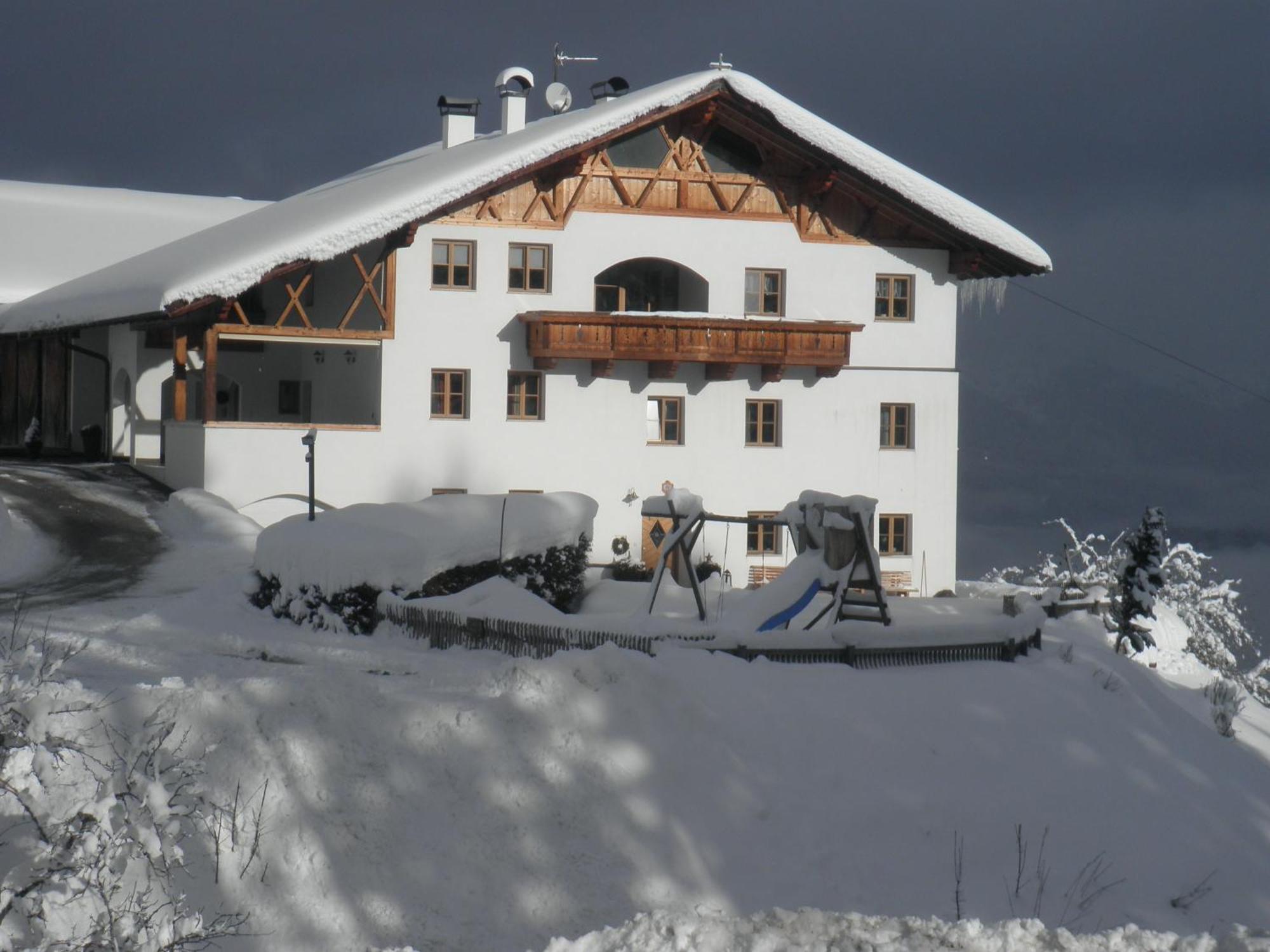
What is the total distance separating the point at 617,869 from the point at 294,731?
7.49ft

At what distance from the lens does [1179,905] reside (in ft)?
34.4

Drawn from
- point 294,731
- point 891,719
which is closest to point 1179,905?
point 891,719

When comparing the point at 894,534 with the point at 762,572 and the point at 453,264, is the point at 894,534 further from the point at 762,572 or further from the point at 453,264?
the point at 453,264

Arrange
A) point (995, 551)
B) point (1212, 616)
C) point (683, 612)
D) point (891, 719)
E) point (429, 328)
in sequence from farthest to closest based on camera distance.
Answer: point (995, 551), point (1212, 616), point (429, 328), point (683, 612), point (891, 719)

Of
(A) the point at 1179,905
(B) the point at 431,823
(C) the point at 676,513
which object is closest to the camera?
(B) the point at 431,823

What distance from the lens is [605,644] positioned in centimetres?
1234

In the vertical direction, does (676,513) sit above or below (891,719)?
above

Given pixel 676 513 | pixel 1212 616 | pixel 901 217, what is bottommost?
pixel 1212 616

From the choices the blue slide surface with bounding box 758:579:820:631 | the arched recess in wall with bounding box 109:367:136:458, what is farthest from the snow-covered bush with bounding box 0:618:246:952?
the arched recess in wall with bounding box 109:367:136:458

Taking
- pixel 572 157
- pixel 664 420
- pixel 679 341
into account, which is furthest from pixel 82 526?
pixel 664 420

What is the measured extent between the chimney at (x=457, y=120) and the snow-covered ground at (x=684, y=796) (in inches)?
1037

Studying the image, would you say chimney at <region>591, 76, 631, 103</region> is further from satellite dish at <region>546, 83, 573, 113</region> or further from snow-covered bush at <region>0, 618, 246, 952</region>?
snow-covered bush at <region>0, 618, 246, 952</region>

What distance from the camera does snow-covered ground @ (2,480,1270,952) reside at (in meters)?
8.96

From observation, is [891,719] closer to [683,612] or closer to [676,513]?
[676,513]
